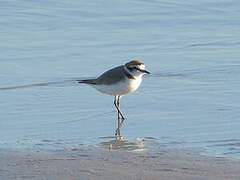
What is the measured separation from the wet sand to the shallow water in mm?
386

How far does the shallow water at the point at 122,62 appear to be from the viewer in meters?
7.76

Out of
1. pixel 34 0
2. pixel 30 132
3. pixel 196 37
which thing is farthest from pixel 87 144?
pixel 34 0

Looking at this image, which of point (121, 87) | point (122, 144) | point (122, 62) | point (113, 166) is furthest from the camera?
point (122, 62)

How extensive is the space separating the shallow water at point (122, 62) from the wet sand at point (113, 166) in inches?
15.2

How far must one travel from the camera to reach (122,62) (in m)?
10.5

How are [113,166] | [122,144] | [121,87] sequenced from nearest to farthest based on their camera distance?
[113,166] < [122,144] < [121,87]

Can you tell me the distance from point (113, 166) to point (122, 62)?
4218 millimetres

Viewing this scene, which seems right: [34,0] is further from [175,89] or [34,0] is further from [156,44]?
[175,89]

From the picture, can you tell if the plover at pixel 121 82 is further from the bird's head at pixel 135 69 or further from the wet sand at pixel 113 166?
the wet sand at pixel 113 166

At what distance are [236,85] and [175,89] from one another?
0.62m

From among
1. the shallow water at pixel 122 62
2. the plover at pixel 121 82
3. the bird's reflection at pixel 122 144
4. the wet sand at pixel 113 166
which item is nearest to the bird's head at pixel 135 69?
the plover at pixel 121 82

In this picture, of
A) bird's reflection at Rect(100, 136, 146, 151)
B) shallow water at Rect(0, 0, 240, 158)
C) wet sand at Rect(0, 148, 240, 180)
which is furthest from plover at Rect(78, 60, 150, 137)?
wet sand at Rect(0, 148, 240, 180)

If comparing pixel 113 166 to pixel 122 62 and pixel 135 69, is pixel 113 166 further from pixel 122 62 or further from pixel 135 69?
pixel 122 62

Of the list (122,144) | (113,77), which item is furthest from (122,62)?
(122,144)
